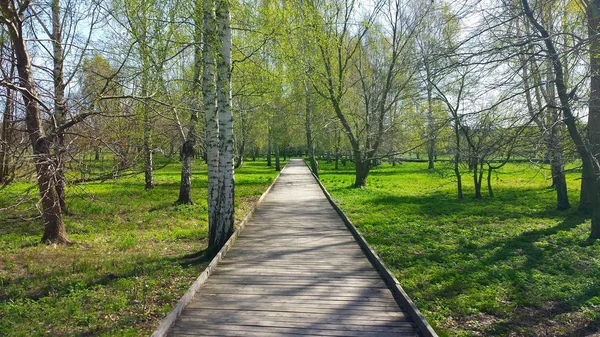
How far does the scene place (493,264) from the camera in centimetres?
718

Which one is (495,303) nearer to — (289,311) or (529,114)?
(289,311)

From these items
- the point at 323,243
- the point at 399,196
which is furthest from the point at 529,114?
the point at 399,196

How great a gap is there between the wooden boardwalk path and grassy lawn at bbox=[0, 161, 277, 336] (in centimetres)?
63

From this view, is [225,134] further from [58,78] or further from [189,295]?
[58,78]

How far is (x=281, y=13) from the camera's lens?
854 cm

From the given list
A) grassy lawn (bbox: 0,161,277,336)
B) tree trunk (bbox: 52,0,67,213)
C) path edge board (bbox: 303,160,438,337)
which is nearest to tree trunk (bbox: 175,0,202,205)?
grassy lawn (bbox: 0,161,277,336)

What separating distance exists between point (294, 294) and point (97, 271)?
3708 mm

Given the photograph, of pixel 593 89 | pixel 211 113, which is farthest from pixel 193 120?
pixel 593 89

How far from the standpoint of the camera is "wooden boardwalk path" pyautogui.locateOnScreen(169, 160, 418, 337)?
4047 millimetres

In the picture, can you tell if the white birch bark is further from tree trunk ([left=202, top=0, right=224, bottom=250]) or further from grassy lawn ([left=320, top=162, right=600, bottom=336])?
grassy lawn ([left=320, top=162, right=600, bottom=336])

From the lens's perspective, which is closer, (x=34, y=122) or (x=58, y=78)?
(x=34, y=122)

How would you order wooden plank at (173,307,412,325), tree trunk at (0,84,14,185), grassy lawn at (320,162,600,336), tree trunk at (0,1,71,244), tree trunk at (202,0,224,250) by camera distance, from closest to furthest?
wooden plank at (173,307,412,325) < grassy lawn at (320,162,600,336) < tree trunk at (0,84,14,185) < tree trunk at (0,1,71,244) < tree trunk at (202,0,224,250)

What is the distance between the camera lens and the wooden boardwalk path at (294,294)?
4.05 m

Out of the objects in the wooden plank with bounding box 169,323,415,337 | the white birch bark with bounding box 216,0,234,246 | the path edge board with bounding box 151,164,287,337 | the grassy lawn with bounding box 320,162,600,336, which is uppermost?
the white birch bark with bounding box 216,0,234,246
